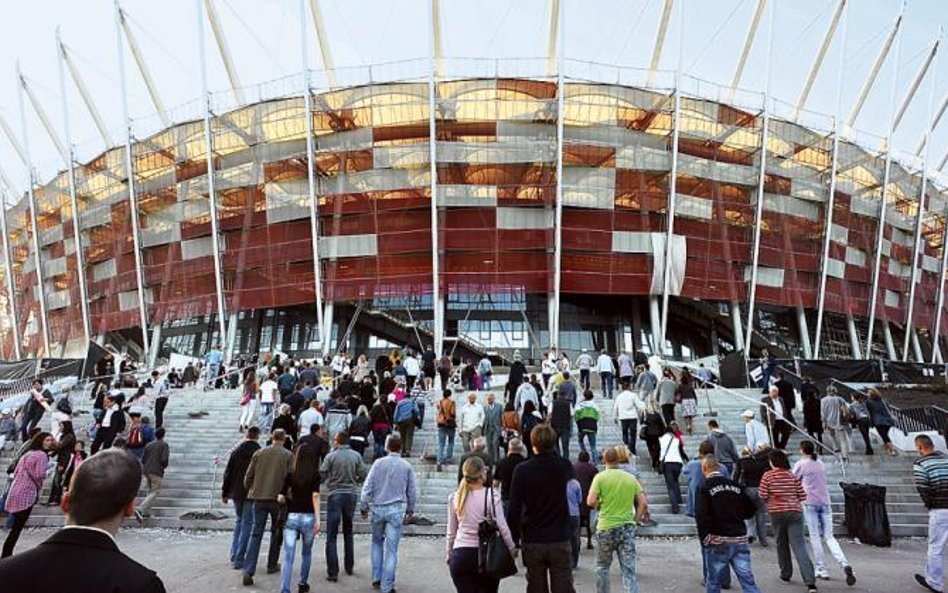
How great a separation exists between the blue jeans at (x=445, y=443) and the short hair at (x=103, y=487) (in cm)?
1088

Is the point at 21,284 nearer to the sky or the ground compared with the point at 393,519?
nearer to the sky

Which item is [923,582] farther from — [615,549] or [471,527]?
[471,527]

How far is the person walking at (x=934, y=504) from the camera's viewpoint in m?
7.21

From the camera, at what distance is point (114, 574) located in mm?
2023

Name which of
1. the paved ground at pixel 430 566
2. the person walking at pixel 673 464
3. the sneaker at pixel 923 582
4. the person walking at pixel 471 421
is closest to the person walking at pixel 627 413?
the person walking at pixel 673 464

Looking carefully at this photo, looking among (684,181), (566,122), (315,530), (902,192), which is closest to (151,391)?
(315,530)

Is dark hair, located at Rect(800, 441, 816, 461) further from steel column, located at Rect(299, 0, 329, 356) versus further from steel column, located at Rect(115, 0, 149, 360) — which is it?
steel column, located at Rect(115, 0, 149, 360)

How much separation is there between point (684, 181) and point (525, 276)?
1232 cm

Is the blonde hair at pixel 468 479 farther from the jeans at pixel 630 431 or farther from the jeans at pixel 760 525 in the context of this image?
the jeans at pixel 630 431

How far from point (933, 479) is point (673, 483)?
4.30 m

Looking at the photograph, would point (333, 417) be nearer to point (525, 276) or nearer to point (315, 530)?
point (315, 530)

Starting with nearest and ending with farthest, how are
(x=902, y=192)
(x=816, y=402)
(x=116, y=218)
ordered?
(x=816, y=402), (x=116, y=218), (x=902, y=192)

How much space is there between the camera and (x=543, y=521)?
17.0 ft

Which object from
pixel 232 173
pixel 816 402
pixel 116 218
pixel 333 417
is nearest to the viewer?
pixel 333 417
